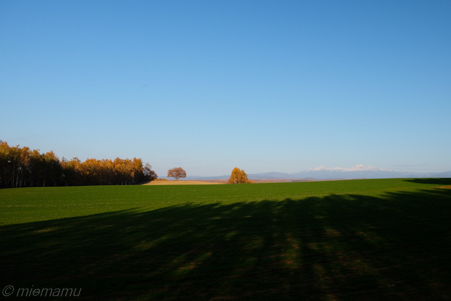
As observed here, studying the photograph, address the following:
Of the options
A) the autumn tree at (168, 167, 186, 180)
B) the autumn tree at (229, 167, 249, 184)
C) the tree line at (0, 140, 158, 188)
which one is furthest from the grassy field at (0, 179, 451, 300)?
the autumn tree at (168, 167, 186, 180)

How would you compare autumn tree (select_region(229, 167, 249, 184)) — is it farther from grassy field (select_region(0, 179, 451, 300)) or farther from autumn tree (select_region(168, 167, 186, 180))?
grassy field (select_region(0, 179, 451, 300))

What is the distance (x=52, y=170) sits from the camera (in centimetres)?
8306

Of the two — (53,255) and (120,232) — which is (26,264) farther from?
(120,232)

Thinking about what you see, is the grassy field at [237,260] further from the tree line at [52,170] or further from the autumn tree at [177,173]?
the autumn tree at [177,173]

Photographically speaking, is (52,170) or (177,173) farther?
(177,173)

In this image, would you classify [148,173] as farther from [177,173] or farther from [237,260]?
[237,260]

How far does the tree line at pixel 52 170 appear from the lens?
7056 cm

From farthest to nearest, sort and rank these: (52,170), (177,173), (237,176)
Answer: (177,173)
(237,176)
(52,170)

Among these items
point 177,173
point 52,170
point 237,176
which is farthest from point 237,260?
point 177,173

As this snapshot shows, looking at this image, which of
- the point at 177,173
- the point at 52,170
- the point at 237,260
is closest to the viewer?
→ the point at 237,260

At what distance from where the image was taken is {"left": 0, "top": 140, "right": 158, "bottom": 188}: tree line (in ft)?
232

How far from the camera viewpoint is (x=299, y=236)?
12758 millimetres

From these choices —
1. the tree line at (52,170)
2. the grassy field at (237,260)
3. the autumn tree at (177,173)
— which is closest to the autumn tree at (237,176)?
the autumn tree at (177,173)

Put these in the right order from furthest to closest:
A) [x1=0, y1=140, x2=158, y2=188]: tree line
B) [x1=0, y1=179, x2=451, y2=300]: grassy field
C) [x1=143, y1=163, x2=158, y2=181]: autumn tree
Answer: [x1=143, y1=163, x2=158, y2=181]: autumn tree → [x1=0, y1=140, x2=158, y2=188]: tree line → [x1=0, y1=179, x2=451, y2=300]: grassy field
